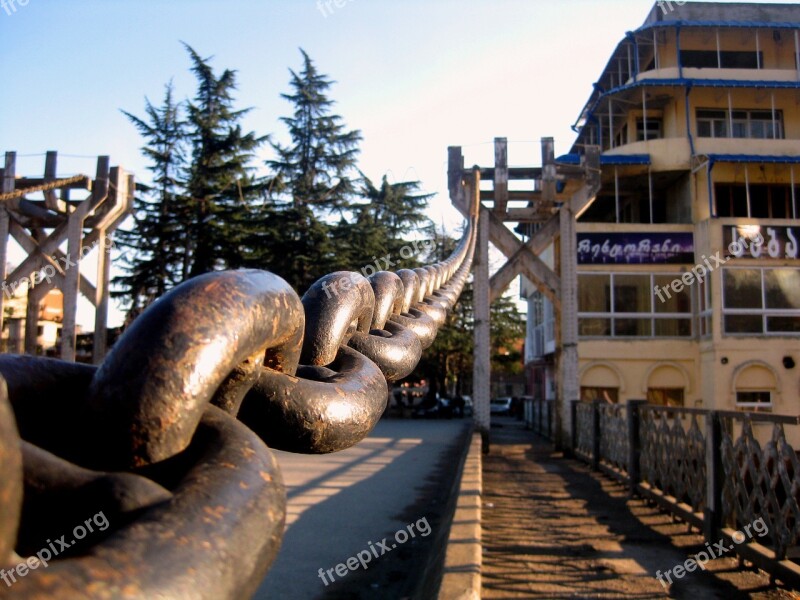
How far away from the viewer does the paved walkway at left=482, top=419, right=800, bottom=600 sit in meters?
4.63

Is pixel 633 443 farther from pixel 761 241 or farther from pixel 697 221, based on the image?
pixel 697 221

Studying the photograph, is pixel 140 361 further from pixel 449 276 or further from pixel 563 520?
pixel 563 520

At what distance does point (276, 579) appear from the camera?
515cm

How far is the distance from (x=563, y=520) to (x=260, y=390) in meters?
6.56

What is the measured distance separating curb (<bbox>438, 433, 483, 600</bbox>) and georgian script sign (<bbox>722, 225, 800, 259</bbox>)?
17.2 meters

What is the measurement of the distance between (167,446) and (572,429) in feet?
42.7

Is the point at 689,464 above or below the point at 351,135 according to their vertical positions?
below

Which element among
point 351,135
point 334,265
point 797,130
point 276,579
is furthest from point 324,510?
point 797,130

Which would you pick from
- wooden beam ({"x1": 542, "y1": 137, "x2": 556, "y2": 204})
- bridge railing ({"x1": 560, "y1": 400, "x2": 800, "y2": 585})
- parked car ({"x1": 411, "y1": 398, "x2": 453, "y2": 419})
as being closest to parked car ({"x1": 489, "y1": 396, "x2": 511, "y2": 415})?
parked car ({"x1": 411, "y1": 398, "x2": 453, "y2": 419})

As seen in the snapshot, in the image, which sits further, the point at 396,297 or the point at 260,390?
the point at 396,297

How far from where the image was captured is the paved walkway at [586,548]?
463cm

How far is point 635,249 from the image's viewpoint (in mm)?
21234

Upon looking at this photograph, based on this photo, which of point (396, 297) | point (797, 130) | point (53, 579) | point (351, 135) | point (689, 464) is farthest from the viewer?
point (351, 135)

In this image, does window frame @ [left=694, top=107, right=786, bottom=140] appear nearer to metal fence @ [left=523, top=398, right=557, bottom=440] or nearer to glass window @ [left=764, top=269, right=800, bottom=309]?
glass window @ [left=764, top=269, right=800, bottom=309]
